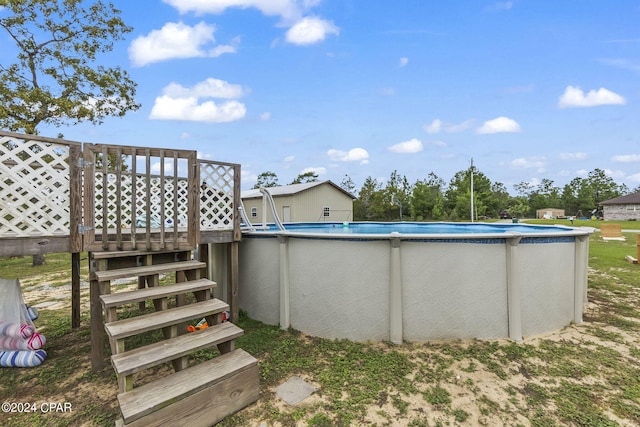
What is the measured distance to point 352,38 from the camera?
959 centimetres

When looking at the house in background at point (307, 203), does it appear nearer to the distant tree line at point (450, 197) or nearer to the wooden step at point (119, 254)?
the distant tree line at point (450, 197)

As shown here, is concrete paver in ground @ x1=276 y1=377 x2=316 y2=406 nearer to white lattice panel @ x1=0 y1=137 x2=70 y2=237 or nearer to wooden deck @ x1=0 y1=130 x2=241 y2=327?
wooden deck @ x1=0 y1=130 x2=241 y2=327

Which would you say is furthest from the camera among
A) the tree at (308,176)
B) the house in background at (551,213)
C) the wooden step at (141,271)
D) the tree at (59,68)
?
the house in background at (551,213)

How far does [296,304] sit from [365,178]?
2690cm

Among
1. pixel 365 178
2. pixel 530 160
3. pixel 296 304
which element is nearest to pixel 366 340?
pixel 296 304

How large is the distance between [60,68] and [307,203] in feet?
40.5

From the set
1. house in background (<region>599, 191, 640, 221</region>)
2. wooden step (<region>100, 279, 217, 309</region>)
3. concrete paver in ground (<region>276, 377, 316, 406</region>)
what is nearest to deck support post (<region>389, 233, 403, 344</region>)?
concrete paver in ground (<region>276, 377, 316, 406</region>)

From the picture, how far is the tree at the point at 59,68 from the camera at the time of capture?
845 cm

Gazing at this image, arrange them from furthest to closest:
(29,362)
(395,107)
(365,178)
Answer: (365,178)
(395,107)
(29,362)

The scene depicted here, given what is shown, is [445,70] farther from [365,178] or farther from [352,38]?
[365,178]

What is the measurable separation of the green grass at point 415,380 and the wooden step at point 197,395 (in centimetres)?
13

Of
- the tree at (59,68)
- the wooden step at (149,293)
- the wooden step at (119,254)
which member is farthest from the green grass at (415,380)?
the tree at (59,68)

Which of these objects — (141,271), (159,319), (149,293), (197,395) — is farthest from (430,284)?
(141,271)

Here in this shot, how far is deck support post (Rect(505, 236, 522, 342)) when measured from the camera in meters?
3.18
